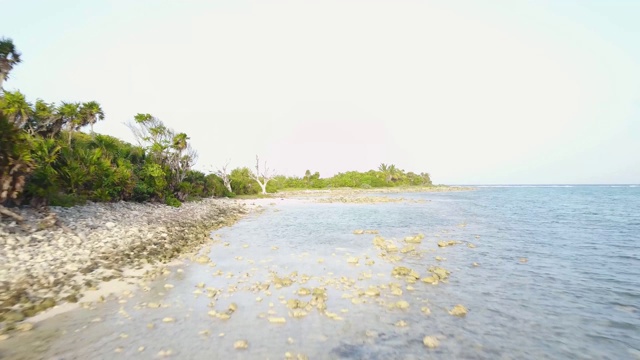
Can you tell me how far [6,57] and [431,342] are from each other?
2199 centimetres

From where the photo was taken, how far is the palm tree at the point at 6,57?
14.7m

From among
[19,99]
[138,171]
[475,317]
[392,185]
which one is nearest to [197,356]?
[475,317]

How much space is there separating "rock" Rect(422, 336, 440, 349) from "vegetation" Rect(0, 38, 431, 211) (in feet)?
46.7

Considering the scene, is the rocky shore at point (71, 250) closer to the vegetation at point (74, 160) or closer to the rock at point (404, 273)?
the vegetation at point (74, 160)

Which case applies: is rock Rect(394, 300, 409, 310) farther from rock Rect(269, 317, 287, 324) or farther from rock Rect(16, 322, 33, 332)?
rock Rect(16, 322, 33, 332)

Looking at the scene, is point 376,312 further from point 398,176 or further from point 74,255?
point 398,176

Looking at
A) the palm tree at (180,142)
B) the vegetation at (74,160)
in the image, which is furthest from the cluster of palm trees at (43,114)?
the palm tree at (180,142)

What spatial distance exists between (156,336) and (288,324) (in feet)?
8.22

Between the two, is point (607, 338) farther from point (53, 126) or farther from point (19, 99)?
point (53, 126)

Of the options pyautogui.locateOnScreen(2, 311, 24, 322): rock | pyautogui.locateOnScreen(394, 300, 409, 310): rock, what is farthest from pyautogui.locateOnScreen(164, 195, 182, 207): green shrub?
A: pyautogui.locateOnScreen(394, 300, 409, 310): rock

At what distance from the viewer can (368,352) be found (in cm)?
521

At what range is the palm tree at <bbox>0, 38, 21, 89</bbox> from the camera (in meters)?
14.7

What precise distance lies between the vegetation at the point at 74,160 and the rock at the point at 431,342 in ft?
46.7

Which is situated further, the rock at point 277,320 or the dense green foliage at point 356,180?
the dense green foliage at point 356,180
